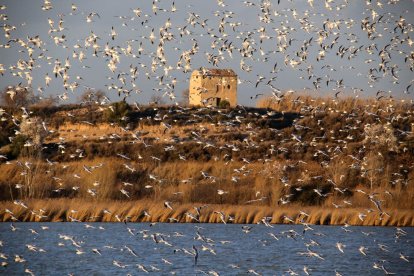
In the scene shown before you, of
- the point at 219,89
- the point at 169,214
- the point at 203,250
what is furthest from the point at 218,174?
the point at 219,89

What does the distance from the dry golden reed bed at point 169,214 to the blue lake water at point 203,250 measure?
0.39 m

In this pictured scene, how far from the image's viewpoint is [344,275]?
33.3 meters

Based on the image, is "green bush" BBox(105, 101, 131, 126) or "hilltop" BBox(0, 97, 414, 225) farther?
"green bush" BBox(105, 101, 131, 126)

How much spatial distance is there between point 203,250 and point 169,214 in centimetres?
684

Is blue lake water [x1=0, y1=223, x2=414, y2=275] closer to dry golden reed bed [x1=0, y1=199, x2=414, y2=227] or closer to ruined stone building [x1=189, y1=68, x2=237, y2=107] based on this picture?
dry golden reed bed [x1=0, y1=199, x2=414, y2=227]

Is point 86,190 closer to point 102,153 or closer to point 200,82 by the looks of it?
point 102,153

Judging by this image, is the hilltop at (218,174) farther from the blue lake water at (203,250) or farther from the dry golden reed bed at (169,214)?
the blue lake water at (203,250)

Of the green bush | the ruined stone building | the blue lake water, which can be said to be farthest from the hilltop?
the ruined stone building

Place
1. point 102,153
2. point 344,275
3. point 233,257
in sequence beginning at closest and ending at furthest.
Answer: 1. point 344,275
2. point 233,257
3. point 102,153

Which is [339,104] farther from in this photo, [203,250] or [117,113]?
[203,250]

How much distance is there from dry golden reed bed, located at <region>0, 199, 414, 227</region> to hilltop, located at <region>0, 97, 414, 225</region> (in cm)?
7

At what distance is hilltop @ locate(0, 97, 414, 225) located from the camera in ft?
151

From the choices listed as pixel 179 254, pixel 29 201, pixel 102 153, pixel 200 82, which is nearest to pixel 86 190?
pixel 29 201

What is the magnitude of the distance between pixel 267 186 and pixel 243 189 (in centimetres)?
161
